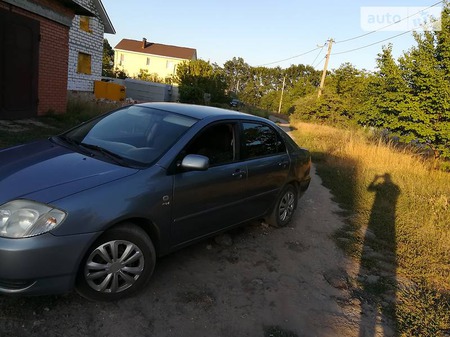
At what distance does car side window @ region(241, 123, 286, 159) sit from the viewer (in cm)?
432

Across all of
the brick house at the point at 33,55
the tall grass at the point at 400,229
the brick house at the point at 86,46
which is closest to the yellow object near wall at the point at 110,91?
the brick house at the point at 86,46

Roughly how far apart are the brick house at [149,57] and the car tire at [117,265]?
5495cm

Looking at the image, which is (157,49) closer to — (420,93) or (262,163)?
(420,93)

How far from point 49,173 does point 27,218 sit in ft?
1.62

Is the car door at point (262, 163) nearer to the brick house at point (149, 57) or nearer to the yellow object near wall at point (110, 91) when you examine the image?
the yellow object near wall at point (110, 91)

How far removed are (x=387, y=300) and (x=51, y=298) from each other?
3.21 meters

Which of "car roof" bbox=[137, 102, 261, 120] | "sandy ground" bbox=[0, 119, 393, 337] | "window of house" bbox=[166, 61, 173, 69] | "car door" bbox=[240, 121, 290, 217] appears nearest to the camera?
"sandy ground" bbox=[0, 119, 393, 337]

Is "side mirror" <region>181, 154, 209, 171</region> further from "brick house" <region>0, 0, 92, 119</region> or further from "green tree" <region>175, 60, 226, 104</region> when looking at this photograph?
"green tree" <region>175, 60, 226, 104</region>

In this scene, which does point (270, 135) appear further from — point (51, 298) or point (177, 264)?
point (51, 298)

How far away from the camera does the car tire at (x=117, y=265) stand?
2771 millimetres

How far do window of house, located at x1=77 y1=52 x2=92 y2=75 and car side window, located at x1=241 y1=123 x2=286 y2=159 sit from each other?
20.4 meters

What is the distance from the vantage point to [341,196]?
7.84 m

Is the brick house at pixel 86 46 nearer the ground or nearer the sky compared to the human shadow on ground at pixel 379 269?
nearer the sky

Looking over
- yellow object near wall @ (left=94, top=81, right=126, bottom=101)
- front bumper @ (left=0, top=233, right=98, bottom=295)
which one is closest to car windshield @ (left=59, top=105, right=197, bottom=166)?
front bumper @ (left=0, top=233, right=98, bottom=295)
